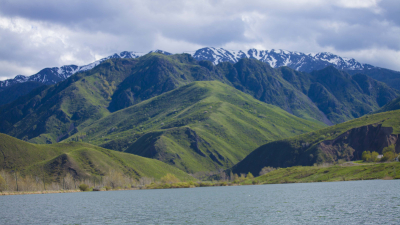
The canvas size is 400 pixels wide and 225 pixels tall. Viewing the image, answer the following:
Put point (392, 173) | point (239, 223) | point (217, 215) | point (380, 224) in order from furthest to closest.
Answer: point (392, 173) → point (217, 215) → point (239, 223) → point (380, 224)

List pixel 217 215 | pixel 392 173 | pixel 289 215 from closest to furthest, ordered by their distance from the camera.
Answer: pixel 289 215 → pixel 217 215 → pixel 392 173

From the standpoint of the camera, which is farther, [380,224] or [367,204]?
[367,204]

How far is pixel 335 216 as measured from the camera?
68000 millimetres

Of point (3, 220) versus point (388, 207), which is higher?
point (3, 220)

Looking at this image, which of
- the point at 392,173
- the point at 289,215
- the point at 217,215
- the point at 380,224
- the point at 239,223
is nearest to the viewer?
the point at 380,224

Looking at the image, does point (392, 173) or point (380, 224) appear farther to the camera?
→ point (392, 173)

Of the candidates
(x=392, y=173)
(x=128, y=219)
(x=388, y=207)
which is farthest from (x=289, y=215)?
(x=392, y=173)

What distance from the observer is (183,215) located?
8081cm

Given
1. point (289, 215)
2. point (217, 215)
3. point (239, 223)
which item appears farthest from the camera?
point (217, 215)

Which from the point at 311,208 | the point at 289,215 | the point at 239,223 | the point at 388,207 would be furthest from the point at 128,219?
the point at 388,207

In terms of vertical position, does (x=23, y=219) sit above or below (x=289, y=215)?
above

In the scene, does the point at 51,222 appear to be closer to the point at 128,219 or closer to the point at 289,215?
the point at 128,219

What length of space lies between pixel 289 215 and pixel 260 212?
8.53 metres

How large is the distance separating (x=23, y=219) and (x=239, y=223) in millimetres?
49339
